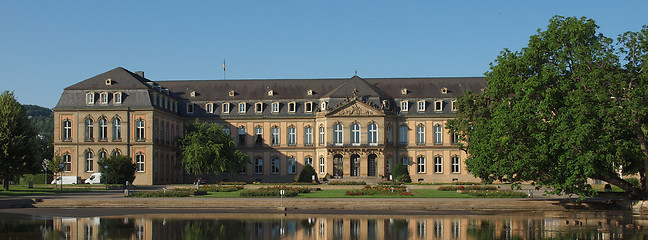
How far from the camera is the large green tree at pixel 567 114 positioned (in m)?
39.6

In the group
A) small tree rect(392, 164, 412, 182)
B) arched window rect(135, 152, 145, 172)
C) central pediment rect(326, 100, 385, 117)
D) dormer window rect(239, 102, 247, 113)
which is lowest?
small tree rect(392, 164, 412, 182)

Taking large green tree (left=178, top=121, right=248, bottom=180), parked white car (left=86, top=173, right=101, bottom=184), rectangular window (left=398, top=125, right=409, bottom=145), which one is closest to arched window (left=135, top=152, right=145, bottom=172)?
large green tree (left=178, top=121, right=248, bottom=180)

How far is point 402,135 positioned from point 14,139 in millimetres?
44306

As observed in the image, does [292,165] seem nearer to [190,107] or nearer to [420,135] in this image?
[190,107]

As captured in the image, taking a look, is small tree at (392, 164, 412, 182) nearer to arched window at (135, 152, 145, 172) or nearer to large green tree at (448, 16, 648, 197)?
arched window at (135, 152, 145, 172)

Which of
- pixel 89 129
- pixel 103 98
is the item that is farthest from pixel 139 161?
pixel 103 98

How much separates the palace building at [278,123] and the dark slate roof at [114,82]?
107 mm

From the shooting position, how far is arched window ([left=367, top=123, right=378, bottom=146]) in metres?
85.2

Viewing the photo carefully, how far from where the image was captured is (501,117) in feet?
141

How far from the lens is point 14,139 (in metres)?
58.5

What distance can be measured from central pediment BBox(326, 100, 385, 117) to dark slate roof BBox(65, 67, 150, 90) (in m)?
21.6

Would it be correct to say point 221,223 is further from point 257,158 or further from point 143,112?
point 257,158

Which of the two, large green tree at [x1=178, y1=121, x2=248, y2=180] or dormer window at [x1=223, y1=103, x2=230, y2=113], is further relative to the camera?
dormer window at [x1=223, y1=103, x2=230, y2=113]

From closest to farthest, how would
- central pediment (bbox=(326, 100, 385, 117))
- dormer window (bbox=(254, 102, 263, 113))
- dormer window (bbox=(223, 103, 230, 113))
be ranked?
central pediment (bbox=(326, 100, 385, 117))
dormer window (bbox=(254, 102, 263, 113))
dormer window (bbox=(223, 103, 230, 113))
